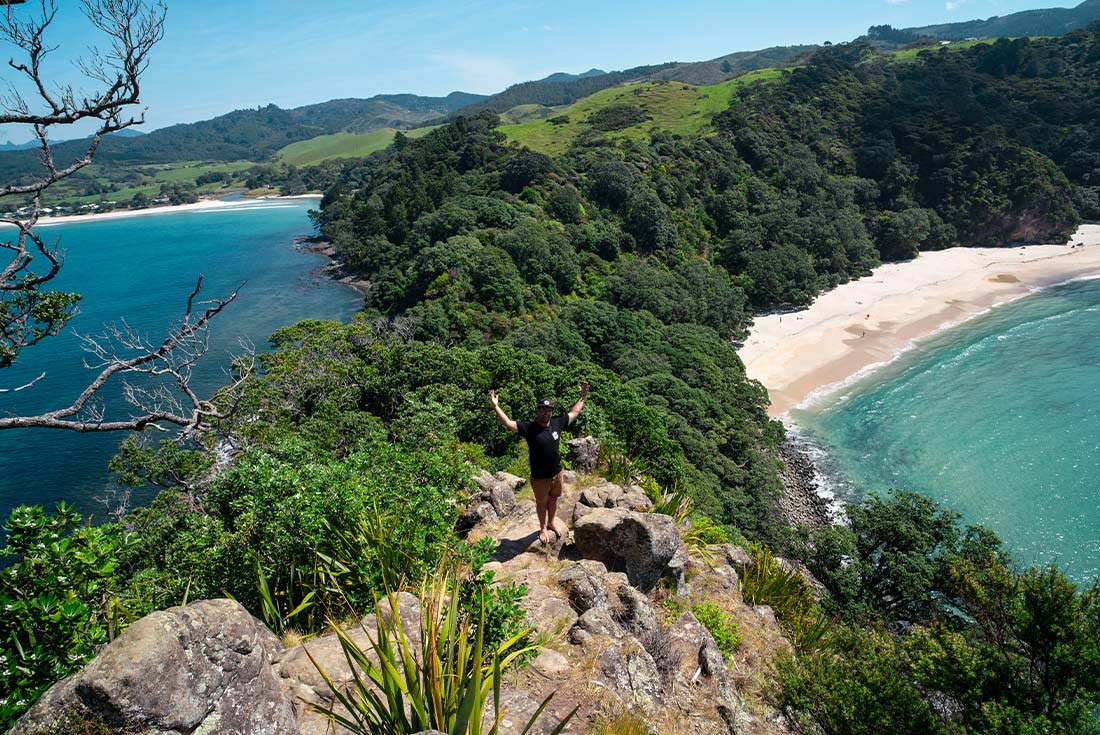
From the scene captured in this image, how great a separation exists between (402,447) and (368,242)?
7877 cm

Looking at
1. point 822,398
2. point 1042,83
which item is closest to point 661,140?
point 822,398

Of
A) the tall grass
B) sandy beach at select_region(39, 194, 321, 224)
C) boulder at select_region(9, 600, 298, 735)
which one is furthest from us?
sandy beach at select_region(39, 194, 321, 224)

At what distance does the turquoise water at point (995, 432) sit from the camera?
3012 cm

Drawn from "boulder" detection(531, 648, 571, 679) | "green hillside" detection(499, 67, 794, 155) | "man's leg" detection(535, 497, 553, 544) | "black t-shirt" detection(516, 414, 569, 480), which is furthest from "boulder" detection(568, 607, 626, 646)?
"green hillside" detection(499, 67, 794, 155)

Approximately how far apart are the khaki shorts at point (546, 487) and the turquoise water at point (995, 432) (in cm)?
2912

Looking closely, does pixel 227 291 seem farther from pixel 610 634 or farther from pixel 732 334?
pixel 610 634

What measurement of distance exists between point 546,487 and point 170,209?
715 ft

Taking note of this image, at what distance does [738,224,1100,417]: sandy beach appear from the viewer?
48.1 m

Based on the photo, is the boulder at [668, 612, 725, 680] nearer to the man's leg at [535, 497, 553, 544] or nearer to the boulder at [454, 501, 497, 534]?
the man's leg at [535, 497, 553, 544]

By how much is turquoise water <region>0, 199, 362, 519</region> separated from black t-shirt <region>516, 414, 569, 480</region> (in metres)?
6.49

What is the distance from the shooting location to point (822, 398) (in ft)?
144

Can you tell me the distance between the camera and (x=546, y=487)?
376 inches

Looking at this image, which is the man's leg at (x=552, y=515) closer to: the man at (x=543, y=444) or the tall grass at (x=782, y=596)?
the man at (x=543, y=444)

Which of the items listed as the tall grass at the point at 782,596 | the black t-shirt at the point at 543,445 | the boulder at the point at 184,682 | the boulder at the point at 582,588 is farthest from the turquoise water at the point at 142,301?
the tall grass at the point at 782,596
